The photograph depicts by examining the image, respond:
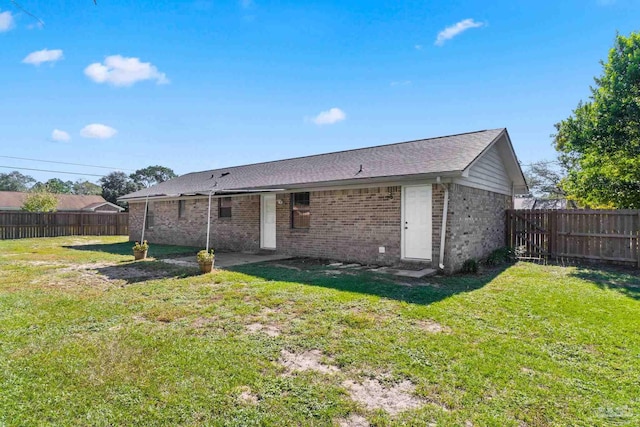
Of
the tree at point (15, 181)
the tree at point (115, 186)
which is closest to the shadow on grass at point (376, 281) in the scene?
the tree at point (115, 186)

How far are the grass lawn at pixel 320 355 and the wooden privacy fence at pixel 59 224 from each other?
17277 mm

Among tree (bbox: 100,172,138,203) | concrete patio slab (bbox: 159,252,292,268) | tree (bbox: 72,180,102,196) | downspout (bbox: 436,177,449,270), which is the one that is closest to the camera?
downspout (bbox: 436,177,449,270)

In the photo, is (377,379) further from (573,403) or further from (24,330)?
(24,330)

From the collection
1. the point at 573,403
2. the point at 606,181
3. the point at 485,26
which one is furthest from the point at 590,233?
the point at 573,403

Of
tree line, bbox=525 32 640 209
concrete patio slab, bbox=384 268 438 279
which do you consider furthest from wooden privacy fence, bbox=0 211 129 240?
tree line, bbox=525 32 640 209

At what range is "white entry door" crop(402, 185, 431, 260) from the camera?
Answer: 27.3 ft

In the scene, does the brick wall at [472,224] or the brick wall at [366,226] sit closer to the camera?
the brick wall at [472,224]

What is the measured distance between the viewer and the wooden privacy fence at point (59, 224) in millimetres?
19266

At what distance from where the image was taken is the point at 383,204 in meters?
9.02

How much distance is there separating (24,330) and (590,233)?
12912 mm

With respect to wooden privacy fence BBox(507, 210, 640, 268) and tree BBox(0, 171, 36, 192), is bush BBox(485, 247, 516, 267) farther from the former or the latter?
tree BBox(0, 171, 36, 192)

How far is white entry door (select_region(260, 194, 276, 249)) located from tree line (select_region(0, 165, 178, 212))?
1100 inches

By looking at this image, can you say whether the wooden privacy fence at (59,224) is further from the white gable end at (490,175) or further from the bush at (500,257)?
the bush at (500,257)

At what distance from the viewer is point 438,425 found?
2279 mm
